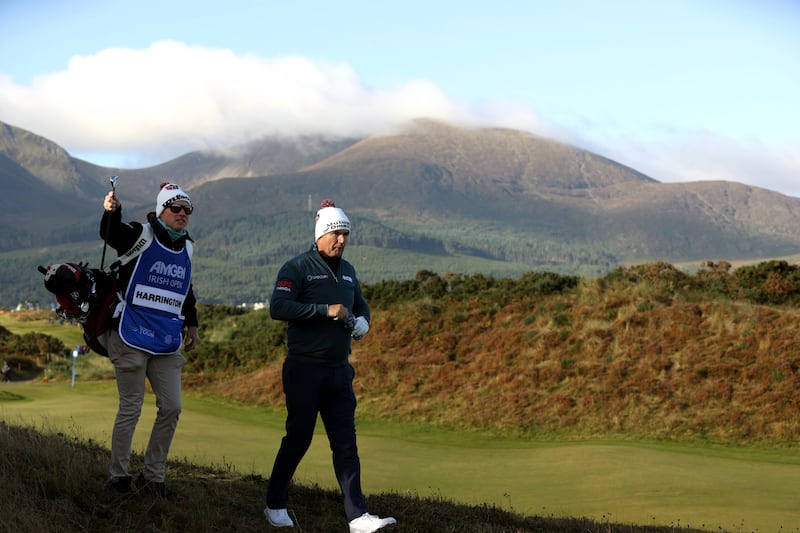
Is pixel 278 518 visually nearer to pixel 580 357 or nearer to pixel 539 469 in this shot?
pixel 539 469

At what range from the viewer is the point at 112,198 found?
647cm

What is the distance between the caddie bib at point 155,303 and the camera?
6.57 metres

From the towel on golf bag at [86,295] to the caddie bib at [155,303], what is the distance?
0.56 feet

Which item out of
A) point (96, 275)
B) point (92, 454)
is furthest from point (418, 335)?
point (96, 275)

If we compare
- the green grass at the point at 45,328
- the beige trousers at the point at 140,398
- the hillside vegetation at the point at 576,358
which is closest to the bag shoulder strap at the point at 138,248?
the beige trousers at the point at 140,398

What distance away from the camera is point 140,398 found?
21.9 feet

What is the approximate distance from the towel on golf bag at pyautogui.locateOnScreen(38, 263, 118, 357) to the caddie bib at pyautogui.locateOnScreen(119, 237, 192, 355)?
170mm

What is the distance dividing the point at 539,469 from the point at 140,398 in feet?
25.0

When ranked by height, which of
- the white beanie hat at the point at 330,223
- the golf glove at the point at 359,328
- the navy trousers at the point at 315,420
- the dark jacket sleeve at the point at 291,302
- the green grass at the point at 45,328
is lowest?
the green grass at the point at 45,328

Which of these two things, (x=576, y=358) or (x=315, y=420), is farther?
(x=576, y=358)

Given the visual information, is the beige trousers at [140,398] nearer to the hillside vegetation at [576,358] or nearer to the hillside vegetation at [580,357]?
the hillside vegetation at [576,358]

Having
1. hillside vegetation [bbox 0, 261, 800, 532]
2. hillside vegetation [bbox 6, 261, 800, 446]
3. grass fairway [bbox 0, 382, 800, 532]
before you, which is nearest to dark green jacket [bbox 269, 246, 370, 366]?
hillside vegetation [bbox 0, 261, 800, 532]

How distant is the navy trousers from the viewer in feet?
22.2

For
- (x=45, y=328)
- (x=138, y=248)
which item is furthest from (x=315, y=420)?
(x=45, y=328)
